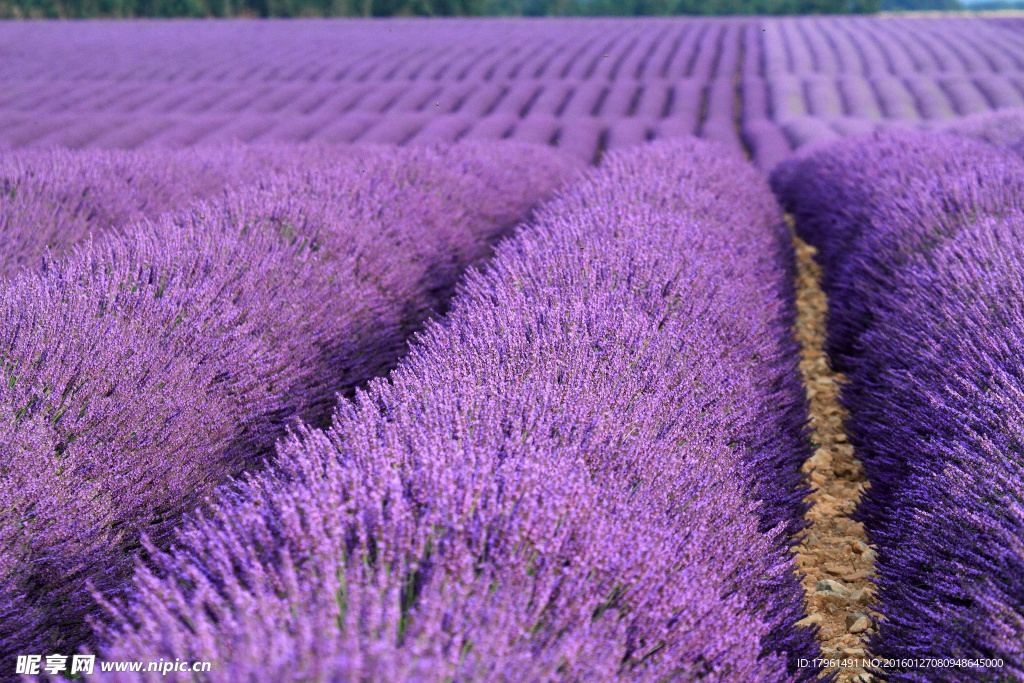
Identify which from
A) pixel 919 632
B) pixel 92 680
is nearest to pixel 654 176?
pixel 919 632

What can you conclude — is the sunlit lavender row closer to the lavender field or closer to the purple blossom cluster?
the purple blossom cluster

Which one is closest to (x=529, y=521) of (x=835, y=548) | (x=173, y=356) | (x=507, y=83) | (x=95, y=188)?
(x=173, y=356)

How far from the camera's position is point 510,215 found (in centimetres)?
471

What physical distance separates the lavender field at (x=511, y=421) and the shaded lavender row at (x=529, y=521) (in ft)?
0.03

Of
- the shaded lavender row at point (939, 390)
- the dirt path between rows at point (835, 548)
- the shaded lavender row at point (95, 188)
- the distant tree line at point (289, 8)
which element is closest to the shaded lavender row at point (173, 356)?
the shaded lavender row at point (95, 188)

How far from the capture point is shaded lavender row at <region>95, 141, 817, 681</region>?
1069 mm

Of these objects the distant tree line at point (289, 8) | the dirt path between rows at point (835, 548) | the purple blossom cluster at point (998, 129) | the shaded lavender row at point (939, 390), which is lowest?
the dirt path between rows at point (835, 548)

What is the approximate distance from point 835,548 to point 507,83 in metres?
12.3

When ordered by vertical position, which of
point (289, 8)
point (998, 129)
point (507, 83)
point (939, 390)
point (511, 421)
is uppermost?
point (289, 8)

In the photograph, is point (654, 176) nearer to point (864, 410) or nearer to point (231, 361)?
point (864, 410)

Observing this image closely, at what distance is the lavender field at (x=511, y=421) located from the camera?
3.90ft

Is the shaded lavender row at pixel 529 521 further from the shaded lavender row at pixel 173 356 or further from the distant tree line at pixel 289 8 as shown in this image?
Result: the distant tree line at pixel 289 8

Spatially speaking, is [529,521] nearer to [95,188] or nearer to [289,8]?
[95,188]

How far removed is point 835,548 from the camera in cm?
254
